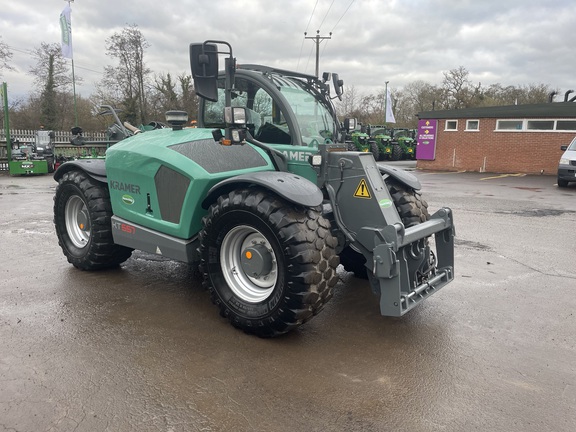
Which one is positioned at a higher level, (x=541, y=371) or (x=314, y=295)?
(x=314, y=295)

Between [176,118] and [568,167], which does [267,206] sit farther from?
[568,167]

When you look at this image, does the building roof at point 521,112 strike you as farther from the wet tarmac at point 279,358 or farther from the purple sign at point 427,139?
the wet tarmac at point 279,358

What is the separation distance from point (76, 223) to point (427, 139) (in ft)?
68.5

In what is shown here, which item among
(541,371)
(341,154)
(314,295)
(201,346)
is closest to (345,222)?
(341,154)

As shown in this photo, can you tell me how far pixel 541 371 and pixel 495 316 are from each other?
98cm

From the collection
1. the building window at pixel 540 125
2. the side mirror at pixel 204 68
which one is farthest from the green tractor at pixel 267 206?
the building window at pixel 540 125

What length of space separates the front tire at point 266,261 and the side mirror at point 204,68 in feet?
2.73

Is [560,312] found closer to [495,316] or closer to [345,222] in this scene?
[495,316]

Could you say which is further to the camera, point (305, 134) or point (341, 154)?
point (305, 134)

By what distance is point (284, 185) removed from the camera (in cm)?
338

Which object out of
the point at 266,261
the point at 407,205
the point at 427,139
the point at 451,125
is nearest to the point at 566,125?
the point at 451,125

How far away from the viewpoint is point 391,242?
3.36m

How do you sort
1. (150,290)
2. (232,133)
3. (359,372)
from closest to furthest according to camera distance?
(359,372), (232,133), (150,290)

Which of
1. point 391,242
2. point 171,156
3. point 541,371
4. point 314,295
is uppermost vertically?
point 171,156
